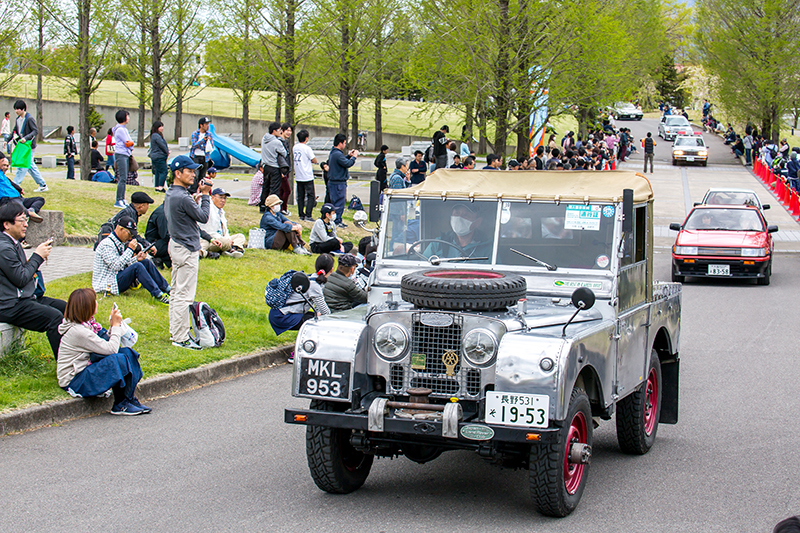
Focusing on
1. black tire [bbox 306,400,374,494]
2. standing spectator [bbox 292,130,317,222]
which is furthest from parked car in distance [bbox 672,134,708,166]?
black tire [bbox 306,400,374,494]

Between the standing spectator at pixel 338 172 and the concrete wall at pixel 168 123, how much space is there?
37185mm

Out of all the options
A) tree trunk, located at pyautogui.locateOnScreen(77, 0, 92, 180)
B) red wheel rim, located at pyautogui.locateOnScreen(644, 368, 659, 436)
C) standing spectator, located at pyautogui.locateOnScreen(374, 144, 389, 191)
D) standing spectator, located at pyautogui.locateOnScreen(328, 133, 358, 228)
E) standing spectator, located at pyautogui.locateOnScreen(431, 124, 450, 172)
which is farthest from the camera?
standing spectator, located at pyautogui.locateOnScreen(374, 144, 389, 191)

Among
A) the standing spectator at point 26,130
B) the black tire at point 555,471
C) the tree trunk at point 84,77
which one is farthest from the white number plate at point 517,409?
the tree trunk at point 84,77

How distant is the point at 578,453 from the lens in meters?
5.54

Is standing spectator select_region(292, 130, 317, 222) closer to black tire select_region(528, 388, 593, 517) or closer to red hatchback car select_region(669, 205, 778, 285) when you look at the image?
red hatchback car select_region(669, 205, 778, 285)

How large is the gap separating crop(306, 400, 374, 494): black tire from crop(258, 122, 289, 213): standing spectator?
1291 cm

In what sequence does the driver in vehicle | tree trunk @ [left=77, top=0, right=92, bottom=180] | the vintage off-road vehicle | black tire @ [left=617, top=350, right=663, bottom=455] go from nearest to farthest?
the vintage off-road vehicle, the driver in vehicle, black tire @ [left=617, top=350, right=663, bottom=455], tree trunk @ [left=77, top=0, right=92, bottom=180]

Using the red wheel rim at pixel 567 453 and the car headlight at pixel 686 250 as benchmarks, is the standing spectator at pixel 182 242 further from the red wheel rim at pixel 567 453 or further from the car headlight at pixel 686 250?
the car headlight at pixel 686 250

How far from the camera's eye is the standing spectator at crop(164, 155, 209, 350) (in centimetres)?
Answer: 934

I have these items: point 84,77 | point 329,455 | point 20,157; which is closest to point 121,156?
point 20,157

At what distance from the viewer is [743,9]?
4994 centimetres

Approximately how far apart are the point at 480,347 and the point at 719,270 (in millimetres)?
13780

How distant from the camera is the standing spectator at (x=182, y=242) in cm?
934

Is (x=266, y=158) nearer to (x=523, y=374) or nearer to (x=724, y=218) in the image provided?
(x=724, y=218)
